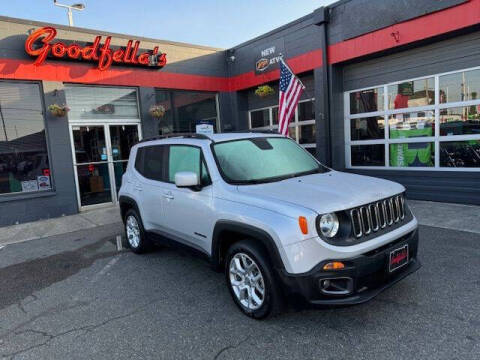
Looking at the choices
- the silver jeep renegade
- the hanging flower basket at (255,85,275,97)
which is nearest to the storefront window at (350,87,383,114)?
the hanging flower basket at (255,85,275,97)

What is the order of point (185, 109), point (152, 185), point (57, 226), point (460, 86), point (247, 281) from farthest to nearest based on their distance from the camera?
point (185, 109) → point (57, 226) → point (460, 86) → point (152, 185) → point (247, 281)

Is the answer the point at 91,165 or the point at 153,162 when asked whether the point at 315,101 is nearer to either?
the point at 153,162

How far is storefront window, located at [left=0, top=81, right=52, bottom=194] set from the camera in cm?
849

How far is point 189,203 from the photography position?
4051 mm

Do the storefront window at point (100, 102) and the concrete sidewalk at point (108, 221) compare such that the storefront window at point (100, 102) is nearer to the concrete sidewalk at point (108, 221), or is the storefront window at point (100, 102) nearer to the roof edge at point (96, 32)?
the roof edge at point (96, 32)

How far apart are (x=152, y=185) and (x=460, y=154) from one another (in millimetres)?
6725

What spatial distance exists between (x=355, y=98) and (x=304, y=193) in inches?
280

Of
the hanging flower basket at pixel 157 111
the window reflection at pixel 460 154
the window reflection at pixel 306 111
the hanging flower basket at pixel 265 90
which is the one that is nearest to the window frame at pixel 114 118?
the hanging flower basket at pixel 157 111

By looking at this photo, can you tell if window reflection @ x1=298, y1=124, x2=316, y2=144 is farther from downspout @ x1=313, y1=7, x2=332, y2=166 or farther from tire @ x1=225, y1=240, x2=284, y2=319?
tire @ x1=225, y1=240, x2=284, y2=319

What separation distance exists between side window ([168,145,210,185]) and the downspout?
5.95 metres

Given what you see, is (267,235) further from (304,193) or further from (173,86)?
(173,86)

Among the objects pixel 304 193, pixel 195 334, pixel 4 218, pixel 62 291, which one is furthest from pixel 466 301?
pixel 4 218

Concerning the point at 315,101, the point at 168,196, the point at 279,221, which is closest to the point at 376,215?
the point at 279,221

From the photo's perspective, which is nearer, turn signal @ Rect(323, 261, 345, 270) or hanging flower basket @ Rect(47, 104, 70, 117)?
turn signal @ Rect(323, 261, 345, 270)
